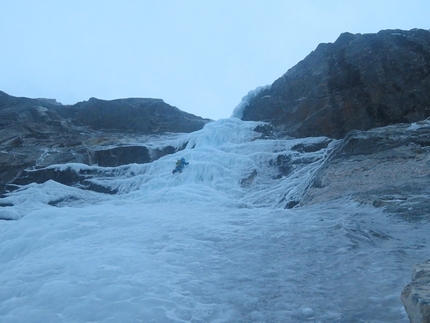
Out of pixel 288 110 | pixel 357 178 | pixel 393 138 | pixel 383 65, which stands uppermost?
pixel 383 65

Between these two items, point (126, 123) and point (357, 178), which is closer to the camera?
point (357, 178)

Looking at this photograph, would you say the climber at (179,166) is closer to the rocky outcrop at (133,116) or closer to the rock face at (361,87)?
the rock face at (361,87)

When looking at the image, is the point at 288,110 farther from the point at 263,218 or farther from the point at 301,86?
the point at 263,218

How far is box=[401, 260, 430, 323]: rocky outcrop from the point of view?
9.09 feet

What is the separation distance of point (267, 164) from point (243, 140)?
3.35 meters

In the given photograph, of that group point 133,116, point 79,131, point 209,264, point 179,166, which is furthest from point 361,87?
point 79,131

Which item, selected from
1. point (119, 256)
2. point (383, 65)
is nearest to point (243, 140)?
point (383, 65)

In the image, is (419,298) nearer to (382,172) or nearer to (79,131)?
(382,172)

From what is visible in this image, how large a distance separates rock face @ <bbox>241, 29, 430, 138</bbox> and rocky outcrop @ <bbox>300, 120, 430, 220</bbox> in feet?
16.7

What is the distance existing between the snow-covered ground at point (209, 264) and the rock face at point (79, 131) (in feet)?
26.6

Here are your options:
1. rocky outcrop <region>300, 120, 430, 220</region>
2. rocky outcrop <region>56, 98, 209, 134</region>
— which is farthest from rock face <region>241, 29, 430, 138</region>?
rocky outcrop <region>56, 98, 209, 134</region>

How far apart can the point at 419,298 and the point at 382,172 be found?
6.05 metres

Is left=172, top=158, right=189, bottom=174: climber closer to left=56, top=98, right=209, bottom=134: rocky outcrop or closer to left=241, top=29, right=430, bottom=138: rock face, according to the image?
left=241, top=29, right=430, bottom=138: rock face

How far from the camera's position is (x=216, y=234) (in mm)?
6812
